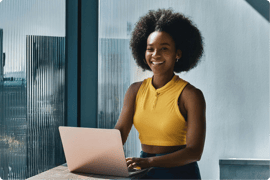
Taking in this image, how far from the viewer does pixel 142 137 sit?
1.49 metres

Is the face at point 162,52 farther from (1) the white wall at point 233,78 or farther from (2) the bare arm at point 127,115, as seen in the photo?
(1) the white wall at point 233,78

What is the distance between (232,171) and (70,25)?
1.59 meters

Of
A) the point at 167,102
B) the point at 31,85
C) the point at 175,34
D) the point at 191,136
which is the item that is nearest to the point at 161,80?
the point at 167,102

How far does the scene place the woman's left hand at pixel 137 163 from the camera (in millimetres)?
1107

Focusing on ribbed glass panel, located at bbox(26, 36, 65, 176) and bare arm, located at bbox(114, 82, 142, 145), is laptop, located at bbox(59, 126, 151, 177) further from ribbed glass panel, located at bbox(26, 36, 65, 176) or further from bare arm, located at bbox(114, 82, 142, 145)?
ribbed glass panel, located at bbox(26, 36, 65, 176)

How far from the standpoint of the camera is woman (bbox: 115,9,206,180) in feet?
4.36

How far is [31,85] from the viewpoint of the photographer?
6.23 feet

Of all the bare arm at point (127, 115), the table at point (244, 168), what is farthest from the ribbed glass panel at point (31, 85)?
the table at point (244, 168)

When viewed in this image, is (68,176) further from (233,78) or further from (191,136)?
(233,78)

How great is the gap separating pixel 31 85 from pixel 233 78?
137 centimetres

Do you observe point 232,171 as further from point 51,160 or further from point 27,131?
point 27,131

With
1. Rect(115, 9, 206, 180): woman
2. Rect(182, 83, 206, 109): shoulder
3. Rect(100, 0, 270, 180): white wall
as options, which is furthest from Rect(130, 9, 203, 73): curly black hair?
Rect(100, 0, 270, 180): white wall

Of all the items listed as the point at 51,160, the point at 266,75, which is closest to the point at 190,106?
the point at 266,75

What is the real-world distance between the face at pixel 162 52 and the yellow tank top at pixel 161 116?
3.0 inches
